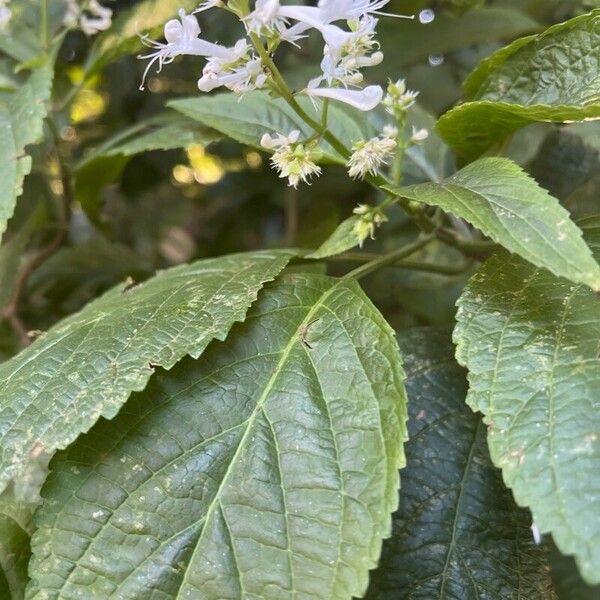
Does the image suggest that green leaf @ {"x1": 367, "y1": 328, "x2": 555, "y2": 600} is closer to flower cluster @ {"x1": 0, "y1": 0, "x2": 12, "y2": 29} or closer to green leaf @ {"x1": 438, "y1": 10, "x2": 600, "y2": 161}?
green leaf @ {"x1": 438, "y1": 10, "x2": 600, "y2": 161}

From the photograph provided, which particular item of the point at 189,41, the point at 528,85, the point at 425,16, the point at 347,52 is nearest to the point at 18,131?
the point at 189,41

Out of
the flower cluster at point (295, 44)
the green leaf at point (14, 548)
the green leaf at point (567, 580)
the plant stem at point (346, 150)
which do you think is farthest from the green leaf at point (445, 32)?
the green leaf at point (14, 548)

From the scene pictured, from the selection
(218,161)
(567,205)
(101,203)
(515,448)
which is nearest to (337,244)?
(515,448)

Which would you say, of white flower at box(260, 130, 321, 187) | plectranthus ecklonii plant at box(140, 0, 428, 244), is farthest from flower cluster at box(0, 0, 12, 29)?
white flower at box(260, 130, 321, 187)

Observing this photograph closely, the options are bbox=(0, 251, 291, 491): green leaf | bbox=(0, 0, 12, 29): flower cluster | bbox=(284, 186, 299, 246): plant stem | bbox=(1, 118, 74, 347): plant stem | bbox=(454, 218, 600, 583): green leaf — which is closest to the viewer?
bbox=(454, 218, 600, 583): green leaf

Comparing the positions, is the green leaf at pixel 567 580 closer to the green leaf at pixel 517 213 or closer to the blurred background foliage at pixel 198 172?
the blurred background foliage at pixel 198 172
